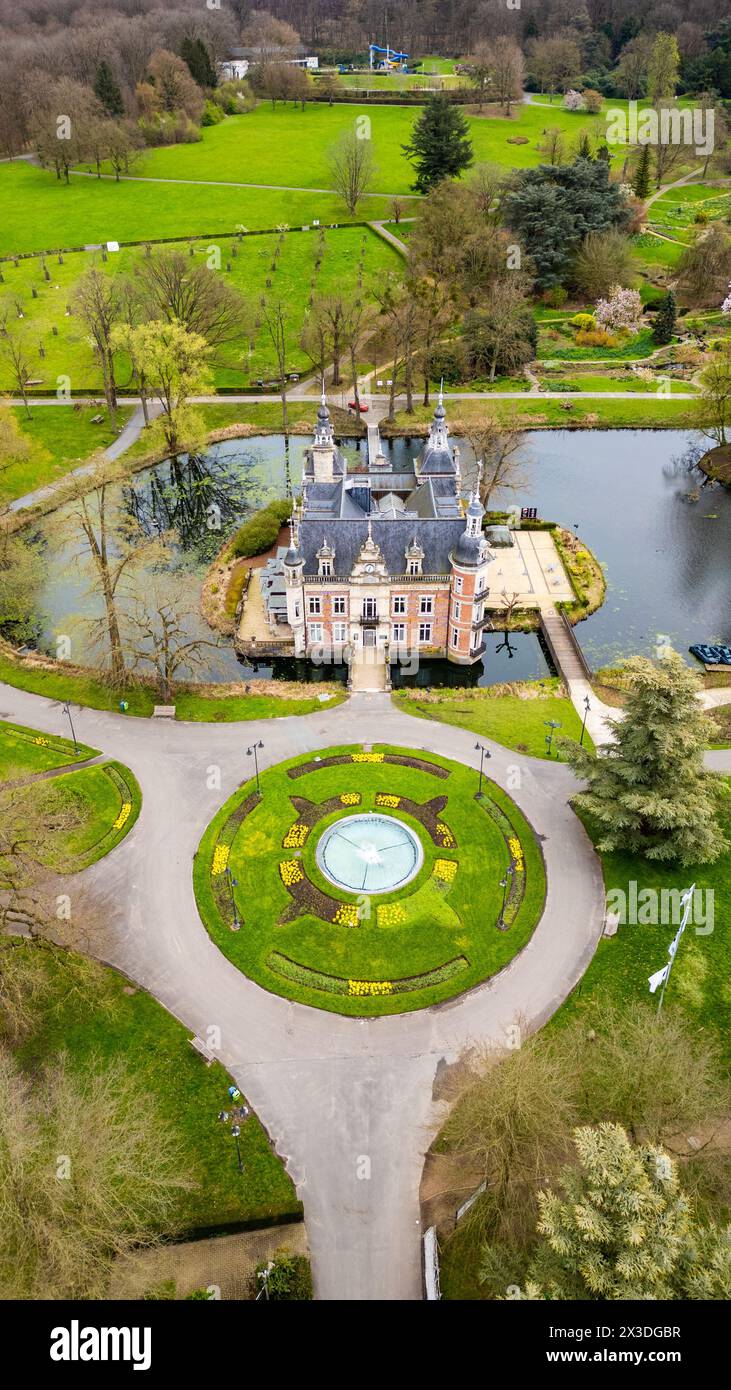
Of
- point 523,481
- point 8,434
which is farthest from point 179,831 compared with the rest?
point 523,481

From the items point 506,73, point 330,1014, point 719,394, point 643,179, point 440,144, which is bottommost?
point 330,1014

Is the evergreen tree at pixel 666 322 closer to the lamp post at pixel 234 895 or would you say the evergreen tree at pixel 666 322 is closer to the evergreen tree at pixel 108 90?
A: the lamp post at pixel 234 895

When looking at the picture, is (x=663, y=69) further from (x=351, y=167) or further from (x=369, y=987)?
(x=369, y=987)

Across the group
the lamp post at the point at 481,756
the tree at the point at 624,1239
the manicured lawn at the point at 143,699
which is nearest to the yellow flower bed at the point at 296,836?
the lamp post at the point at 481,756

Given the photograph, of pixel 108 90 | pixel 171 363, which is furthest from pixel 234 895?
pixel 108 90

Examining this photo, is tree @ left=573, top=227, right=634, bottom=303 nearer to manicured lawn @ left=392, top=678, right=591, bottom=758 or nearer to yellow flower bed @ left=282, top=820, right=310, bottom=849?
manicured lawn @ left=392, top=678, right=591, bottom=758

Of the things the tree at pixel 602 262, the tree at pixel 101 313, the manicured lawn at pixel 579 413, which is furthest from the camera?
the tree at pixel 602 262
